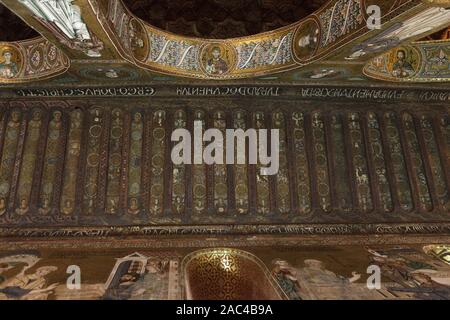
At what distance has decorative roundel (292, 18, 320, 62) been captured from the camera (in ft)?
25.5

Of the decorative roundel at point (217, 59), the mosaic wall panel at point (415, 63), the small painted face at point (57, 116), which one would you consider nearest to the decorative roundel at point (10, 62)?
the small painted face at point (57, 116)

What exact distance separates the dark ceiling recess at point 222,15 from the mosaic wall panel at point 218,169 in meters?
1.75

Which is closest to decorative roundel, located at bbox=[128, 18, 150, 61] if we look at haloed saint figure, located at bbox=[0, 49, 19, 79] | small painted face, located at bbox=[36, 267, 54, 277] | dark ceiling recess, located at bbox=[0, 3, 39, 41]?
haloed saint figure, located at bbox=[0, 49, 19, 79]

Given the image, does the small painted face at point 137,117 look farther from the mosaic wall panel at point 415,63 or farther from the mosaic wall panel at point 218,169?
the mosaic wall panel at point 415,63

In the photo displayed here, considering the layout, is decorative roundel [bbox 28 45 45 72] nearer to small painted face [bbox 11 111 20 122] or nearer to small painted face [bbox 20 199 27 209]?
small painted face [bbox 11 111 20 122]

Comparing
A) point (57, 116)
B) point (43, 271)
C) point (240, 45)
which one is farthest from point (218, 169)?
point (43, 271)

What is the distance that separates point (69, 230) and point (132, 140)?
2.20m

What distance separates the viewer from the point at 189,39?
333 inches

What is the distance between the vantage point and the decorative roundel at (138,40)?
7.71 meters

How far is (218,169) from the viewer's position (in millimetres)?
8781

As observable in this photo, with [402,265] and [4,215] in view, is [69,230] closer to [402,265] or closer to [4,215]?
[4,215]

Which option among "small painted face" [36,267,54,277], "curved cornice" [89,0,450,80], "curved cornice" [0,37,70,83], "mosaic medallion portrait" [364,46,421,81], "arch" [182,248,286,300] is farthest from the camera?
"mosaic medallion portrait" [364,46,421,81]

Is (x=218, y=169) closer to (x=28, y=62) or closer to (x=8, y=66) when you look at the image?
(x=28, y=62)

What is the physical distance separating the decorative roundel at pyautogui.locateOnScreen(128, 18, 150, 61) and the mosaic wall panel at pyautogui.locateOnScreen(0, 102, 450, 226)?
1.45 metres
